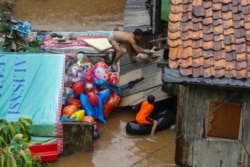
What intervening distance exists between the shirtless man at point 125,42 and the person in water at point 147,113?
193 cm

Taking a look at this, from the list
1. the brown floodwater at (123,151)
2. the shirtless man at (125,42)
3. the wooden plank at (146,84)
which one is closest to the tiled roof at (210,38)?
the brown floodwater at (123,151)

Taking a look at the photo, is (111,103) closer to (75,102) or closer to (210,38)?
(75,102)

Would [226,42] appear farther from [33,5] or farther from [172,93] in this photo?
[33,5]

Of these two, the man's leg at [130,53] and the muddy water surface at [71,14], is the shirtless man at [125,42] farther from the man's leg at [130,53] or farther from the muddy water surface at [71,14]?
the muddy water surface at [71,14]

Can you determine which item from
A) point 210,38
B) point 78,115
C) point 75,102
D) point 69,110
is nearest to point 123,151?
point 78,115

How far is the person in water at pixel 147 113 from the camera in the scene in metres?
12.3

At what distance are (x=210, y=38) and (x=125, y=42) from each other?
6.62m

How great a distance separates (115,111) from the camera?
13.5 meters

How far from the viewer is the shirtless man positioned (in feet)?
45.3

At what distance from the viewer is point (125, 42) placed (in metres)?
14.1

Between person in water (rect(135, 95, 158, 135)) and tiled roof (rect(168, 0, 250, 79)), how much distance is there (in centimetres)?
473

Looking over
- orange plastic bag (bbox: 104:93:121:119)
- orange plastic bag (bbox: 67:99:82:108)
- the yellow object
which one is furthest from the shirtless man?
the yellow object

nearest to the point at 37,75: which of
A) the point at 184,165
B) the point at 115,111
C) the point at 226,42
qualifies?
the point at 115,111

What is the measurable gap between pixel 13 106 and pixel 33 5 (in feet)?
33.8
